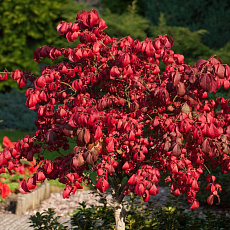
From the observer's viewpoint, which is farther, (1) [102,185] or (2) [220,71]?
(1) [102,185]

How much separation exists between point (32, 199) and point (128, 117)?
3.33 m

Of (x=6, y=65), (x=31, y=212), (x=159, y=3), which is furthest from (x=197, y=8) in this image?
(x=31, y=212)

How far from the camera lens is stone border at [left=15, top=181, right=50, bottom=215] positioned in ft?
17.1

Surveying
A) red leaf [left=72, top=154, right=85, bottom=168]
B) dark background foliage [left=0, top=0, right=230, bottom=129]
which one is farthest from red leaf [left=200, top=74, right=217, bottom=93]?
dark background foliage [left=0, top=0, right=230, bottom=129]

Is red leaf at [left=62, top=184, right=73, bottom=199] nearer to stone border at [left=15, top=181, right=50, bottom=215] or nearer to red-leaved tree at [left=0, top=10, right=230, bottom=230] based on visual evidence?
red-leaved tree at [left=0, top=10, right=230, bottom=230]

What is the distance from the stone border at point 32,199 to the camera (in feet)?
17.1

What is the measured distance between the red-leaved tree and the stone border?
Answer: 2.31 meters

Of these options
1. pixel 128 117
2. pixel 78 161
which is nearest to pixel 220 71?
pixel 128 117

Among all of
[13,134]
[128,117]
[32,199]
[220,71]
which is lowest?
[32,199]

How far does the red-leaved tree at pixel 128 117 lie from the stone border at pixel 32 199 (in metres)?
2.31

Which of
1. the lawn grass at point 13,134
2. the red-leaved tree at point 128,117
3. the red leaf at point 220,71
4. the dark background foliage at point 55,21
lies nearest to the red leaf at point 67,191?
the red-leaved tree at point 128,117

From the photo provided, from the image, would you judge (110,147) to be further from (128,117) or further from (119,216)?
(119,216)

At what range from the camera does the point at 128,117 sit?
108 inches

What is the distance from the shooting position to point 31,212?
5.39m
